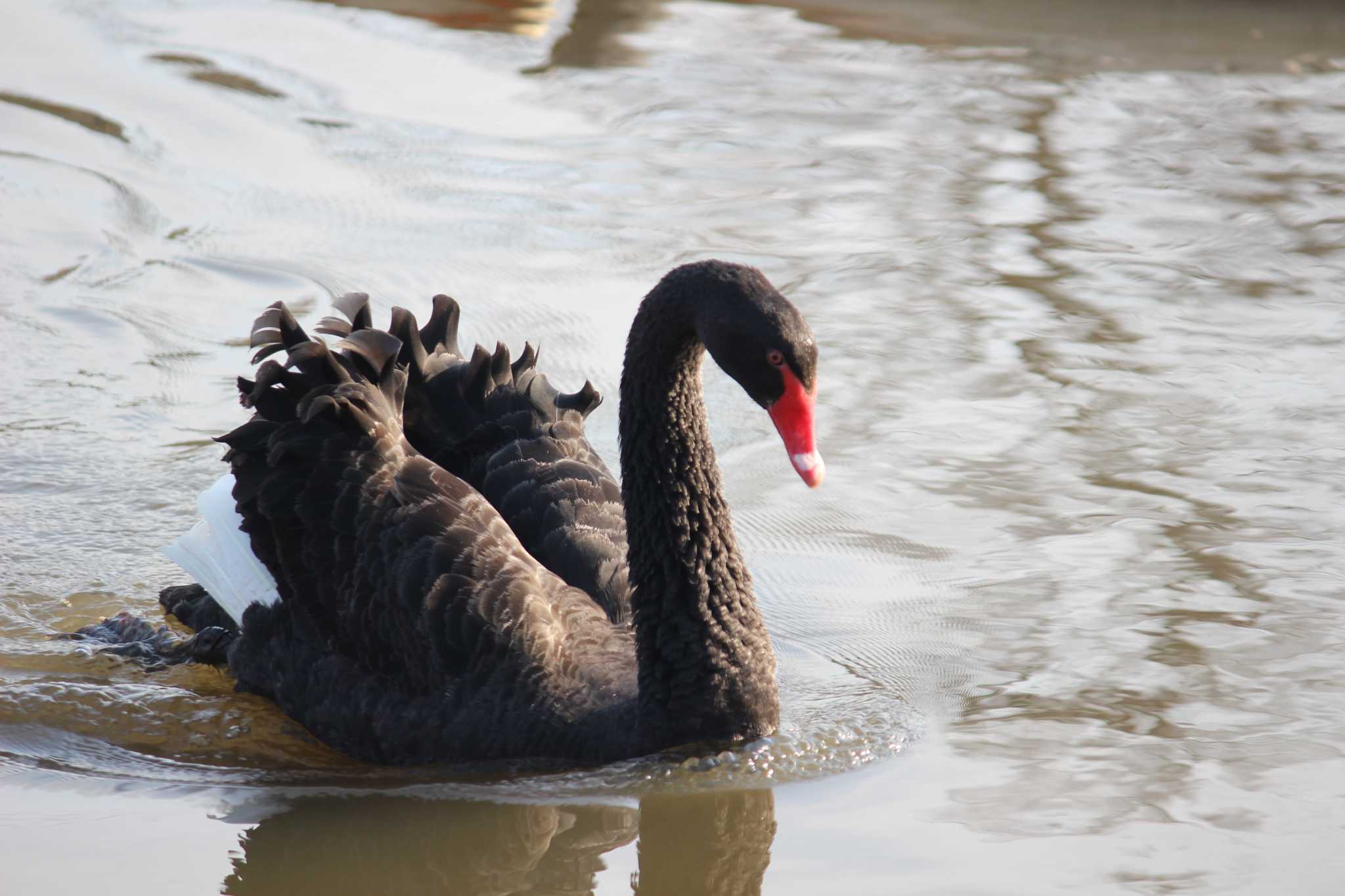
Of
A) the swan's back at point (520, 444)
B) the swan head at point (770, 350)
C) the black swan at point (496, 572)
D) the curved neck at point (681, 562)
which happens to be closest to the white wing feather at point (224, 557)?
the black swan at point (496, 572)

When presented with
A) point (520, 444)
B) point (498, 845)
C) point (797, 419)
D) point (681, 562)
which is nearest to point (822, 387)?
point (520, 444)

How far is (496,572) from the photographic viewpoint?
436 cm

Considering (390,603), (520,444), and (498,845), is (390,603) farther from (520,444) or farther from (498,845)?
(498,845)

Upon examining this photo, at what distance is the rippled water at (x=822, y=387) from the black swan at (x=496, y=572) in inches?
5.4

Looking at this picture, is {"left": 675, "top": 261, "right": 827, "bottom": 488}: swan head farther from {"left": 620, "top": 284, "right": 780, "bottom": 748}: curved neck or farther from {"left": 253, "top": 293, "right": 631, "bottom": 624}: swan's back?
{"left": 253, "top": 293, "right": 631, "bottom": 624}: swan's back

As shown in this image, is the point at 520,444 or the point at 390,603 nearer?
the point at 390,603

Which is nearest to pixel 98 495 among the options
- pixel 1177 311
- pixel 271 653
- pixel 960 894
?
pixel 271 653

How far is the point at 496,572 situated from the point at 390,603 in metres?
0.32

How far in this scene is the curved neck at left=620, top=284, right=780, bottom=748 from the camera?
13.8 ft

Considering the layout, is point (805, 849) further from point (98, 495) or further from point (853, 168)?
point (853, 168)

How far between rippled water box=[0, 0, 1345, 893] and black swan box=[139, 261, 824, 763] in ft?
0.45

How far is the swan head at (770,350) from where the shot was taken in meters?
3.94

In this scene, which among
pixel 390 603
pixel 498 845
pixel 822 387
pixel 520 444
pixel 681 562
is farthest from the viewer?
pixel 822 387

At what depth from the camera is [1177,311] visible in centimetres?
737
